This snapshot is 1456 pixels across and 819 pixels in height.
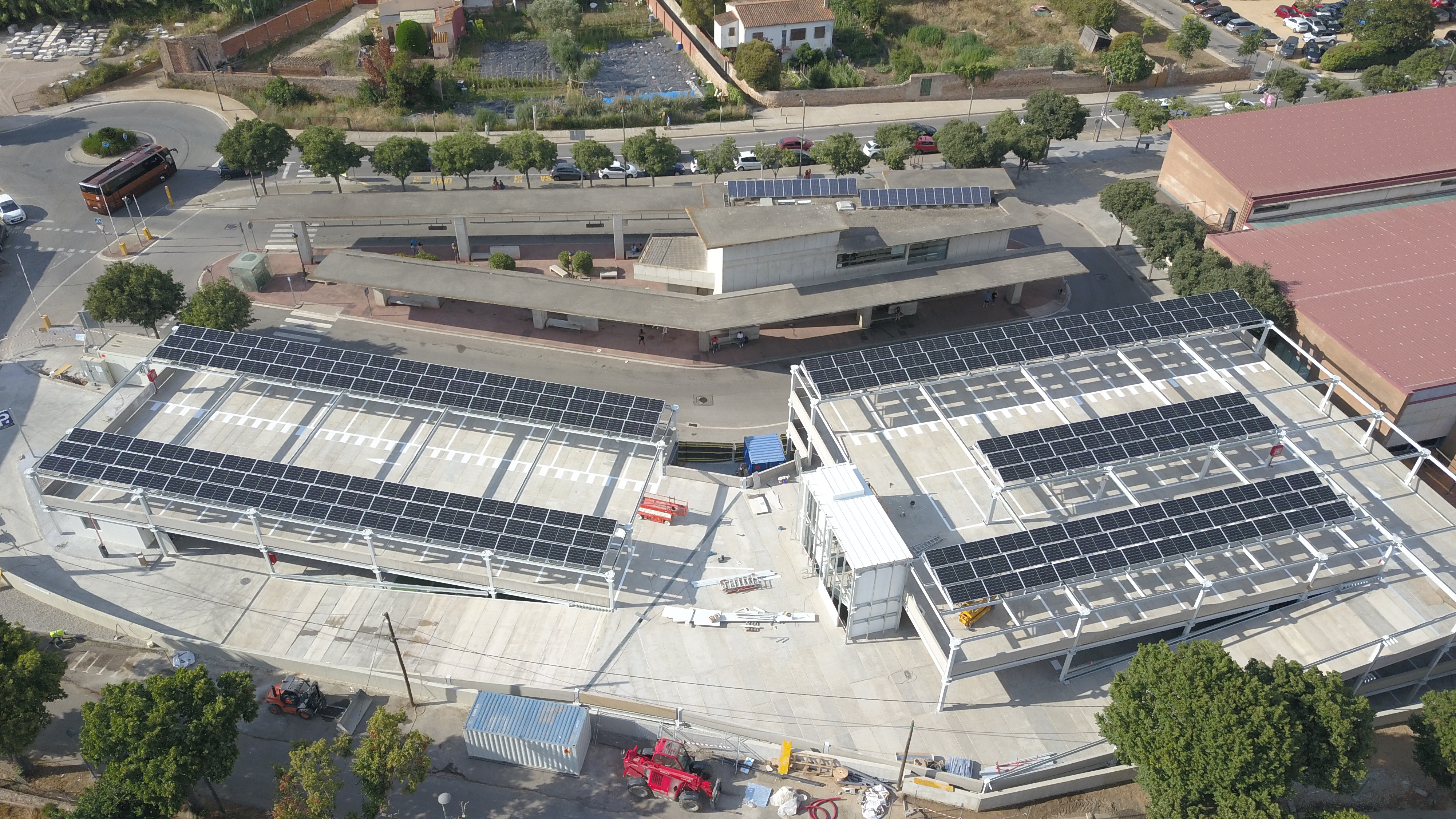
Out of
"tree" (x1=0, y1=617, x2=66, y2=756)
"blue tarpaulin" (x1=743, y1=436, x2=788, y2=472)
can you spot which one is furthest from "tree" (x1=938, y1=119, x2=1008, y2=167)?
"tree" (x1=0, y1=617, x2=66, y2=756)

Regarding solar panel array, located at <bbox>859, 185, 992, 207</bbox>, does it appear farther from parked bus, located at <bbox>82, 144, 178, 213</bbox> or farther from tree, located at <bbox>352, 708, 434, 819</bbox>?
parked bus, located at <bbox>82, 144, 178, 213</bbox>

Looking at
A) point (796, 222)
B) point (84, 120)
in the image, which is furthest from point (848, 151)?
point (84, 120)

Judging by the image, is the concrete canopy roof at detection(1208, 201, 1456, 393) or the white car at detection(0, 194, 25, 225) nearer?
the concrete canopy roof at detection(1208, 201, 1456, 393)

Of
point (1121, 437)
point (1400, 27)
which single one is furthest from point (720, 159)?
point (1400, 27)

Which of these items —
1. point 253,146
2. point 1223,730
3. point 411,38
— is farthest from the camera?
point 411,38

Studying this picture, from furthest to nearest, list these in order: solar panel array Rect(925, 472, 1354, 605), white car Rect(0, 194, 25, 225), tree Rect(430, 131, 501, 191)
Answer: white car Rect(0, 194, 25, 225) → tree Rect(430, 131, 501, 191) → solar panel array Rect(925, 472, 1354, 605)

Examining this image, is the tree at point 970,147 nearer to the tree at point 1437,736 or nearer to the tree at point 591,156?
the tree at point 591,156

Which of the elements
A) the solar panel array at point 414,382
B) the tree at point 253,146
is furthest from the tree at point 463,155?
the solar panel array at point 414,382

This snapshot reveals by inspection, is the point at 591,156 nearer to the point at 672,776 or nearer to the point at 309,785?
the point at 672,776
